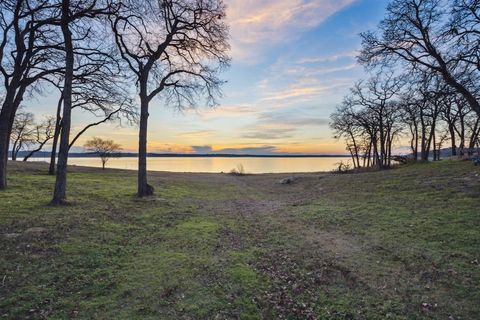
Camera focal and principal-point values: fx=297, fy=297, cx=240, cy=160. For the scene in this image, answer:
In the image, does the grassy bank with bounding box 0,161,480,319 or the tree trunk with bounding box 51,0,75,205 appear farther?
the tree trunk with bounding box 51,0,75,205

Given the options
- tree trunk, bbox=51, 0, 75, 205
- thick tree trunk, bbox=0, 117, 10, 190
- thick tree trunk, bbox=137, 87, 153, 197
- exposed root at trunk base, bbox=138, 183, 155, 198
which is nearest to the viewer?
tree trunk, bbox=51, 0, 75, 205

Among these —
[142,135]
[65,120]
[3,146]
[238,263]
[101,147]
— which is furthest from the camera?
[101,147]

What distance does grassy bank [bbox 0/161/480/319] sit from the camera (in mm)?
4734

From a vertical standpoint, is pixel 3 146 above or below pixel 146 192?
above

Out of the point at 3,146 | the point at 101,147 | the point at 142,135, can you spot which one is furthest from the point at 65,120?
the point at 101,147

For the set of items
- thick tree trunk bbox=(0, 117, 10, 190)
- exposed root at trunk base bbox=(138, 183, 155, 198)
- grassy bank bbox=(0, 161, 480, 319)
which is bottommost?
grassy bank bbox=(0, 161, 480, 319)

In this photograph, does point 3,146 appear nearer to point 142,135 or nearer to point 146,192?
point 142,135

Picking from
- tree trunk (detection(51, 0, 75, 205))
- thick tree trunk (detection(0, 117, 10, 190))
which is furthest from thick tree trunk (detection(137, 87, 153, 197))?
thick tree trunk (detection(0, 117, 10, 190))

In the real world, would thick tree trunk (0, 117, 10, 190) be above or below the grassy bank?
above

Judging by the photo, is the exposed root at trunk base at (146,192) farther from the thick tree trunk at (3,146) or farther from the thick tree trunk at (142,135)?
the thick tree trunk at (3,146)

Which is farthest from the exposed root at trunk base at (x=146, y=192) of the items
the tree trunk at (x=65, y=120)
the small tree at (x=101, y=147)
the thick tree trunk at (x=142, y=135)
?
the small tree at (x=101, y=147)

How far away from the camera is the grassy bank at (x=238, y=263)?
4734 mm

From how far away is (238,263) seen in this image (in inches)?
259

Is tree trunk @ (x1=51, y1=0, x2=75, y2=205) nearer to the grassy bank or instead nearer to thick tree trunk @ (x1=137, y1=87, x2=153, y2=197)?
the grassy bank
